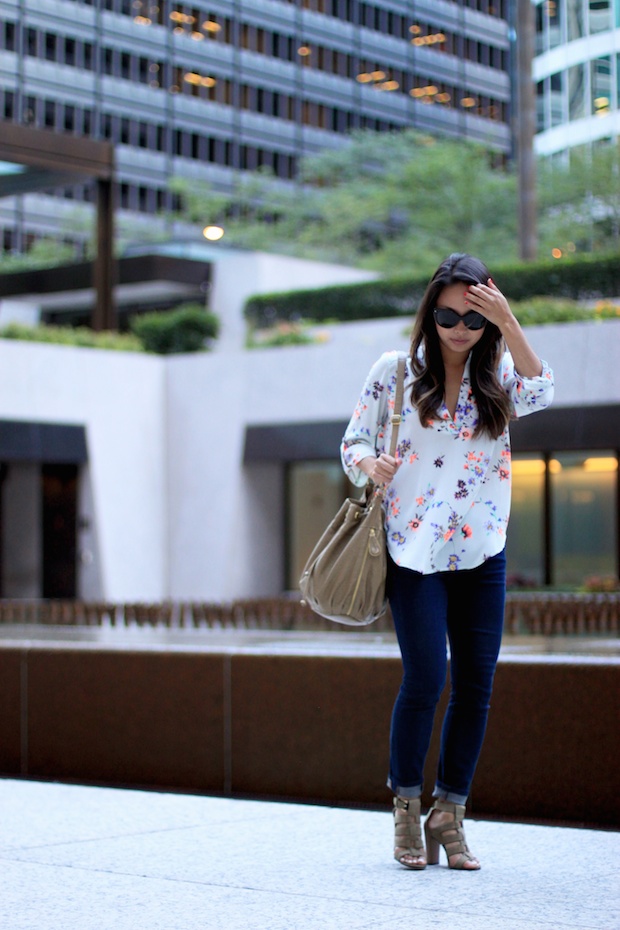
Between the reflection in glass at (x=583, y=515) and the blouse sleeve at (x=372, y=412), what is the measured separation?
57.8 ft

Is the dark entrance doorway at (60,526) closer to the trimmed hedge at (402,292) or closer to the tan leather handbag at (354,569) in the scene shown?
the trimmed hedge at (402,292)

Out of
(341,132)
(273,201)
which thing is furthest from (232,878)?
(341,132)

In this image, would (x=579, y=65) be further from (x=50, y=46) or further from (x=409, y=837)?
(x=50, y=46)

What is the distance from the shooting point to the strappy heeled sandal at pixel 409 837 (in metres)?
4.37

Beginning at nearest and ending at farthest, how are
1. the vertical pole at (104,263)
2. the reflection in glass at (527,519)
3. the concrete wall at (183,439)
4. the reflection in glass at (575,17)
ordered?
the concrete wall at (183,439), the reflection in glass at (527,519), the vertical pole at (104,263), the reflection in glass at (575,17)

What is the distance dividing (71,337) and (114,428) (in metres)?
1.58

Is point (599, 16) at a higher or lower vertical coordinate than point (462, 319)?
higher

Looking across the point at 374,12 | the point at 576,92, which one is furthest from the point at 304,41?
the point at 576,92

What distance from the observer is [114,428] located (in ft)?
75.8

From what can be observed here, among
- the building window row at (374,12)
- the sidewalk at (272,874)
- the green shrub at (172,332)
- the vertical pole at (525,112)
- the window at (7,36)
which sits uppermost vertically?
the building window row at (374,12)

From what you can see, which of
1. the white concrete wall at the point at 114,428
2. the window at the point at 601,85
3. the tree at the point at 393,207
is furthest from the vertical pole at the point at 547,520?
the tree at the point at 393,207

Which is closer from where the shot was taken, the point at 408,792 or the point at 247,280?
the point at 408,792

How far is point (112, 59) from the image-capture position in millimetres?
75250

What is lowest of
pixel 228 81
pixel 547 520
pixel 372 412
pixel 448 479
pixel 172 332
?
pixel 547 520
